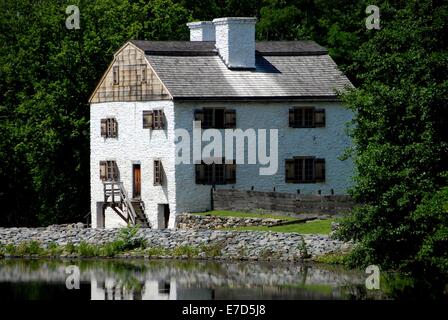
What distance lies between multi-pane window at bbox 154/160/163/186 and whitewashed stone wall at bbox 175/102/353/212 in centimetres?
101

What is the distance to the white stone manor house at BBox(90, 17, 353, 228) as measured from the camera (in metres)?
65.4

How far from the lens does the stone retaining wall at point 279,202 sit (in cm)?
6009

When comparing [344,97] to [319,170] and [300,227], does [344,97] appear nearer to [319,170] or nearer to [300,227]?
[300,227]

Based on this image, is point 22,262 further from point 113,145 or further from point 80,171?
point 80,171

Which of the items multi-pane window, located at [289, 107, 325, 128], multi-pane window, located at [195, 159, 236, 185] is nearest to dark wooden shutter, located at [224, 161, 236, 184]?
multi-pane window, located at [195, 159, 236, 185]

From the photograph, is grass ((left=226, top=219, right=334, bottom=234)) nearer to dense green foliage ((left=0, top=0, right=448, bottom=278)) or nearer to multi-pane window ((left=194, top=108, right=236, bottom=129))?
dense green foliage ((left=0, top=0, right=448, bottom=278))

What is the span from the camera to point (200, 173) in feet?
215

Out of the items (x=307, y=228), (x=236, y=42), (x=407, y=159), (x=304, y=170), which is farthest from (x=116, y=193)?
(x=407, y=159)

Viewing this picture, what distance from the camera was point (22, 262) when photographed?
187 ft

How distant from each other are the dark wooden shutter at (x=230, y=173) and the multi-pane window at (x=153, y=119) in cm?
310

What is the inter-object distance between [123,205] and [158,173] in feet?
9.24

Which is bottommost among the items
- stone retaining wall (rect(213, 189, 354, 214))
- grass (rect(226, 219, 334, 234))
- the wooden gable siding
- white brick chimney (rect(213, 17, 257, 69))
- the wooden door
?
grass (rect(226, 219, 334, 234))

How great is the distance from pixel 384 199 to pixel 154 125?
21.5 meters

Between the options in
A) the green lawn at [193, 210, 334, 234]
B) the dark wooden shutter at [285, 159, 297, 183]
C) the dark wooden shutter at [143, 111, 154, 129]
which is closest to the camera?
the green lawn at [193, 210, 334, 234]
